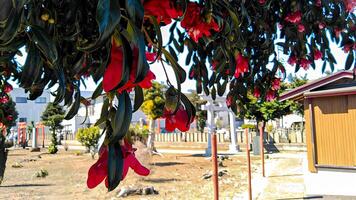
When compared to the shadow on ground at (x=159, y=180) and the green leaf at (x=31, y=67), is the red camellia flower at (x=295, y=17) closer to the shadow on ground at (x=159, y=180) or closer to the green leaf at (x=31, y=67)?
the green leaf at (x=31, y=67)

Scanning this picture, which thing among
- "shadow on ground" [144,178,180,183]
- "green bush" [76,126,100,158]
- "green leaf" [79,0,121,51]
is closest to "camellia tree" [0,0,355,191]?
"green leaf" [79,0,121,51]

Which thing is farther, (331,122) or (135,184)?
(331,122)

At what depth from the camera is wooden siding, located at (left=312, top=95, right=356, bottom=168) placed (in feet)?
28.8

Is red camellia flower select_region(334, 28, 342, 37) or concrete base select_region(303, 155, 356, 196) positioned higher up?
red camellia flower select_region(334, 28, 342, 37)

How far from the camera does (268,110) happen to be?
18516mm

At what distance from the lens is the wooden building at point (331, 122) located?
8.81 meters

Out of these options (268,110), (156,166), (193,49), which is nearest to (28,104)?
(268,110)

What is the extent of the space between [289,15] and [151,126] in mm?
12904

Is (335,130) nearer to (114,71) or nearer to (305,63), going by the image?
(305,63)

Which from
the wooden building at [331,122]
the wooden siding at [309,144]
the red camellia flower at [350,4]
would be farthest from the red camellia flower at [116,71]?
the wooden siding at [309,144]

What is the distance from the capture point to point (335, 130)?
9125 millimetres

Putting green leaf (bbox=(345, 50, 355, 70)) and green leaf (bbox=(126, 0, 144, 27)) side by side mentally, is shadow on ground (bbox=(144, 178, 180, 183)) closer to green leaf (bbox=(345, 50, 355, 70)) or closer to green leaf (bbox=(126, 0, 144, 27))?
green leaf (bbox=(345, 50, 355, 70))

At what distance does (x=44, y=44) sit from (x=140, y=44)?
213mm

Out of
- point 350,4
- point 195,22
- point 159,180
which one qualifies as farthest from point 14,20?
point 159,180
